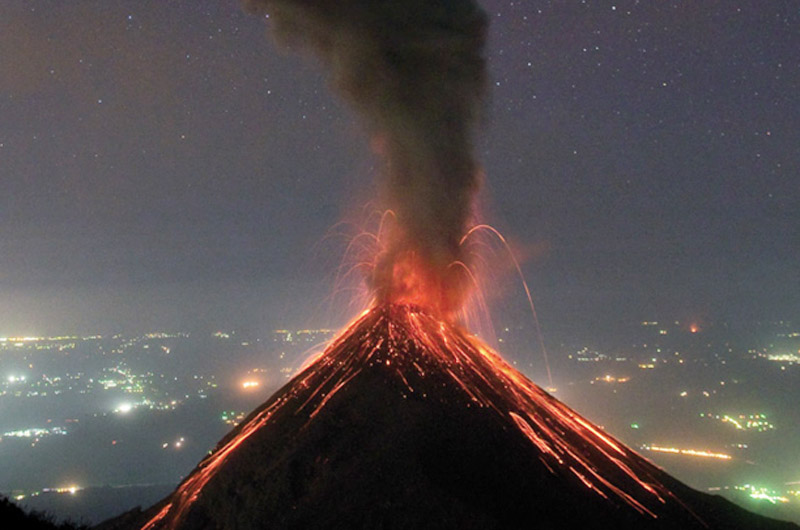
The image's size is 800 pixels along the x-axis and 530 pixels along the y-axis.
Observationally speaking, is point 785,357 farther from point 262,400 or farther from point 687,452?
point 262,400

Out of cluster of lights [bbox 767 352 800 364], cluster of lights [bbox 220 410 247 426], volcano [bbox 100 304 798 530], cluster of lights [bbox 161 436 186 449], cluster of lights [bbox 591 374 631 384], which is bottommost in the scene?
volcano [bbox 100 304 798 530]

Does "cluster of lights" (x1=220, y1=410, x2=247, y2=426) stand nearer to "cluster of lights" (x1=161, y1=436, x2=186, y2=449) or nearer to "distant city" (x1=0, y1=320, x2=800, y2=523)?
"distant city" (x1=0, y1=320, x2=800, y2=523)

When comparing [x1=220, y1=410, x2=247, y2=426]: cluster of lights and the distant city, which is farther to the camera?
A: [x1=220, y1=410, x2=247, y2=426]: cluster of lights

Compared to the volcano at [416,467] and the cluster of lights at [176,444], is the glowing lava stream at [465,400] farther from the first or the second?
the cluster of lights at [176,444]

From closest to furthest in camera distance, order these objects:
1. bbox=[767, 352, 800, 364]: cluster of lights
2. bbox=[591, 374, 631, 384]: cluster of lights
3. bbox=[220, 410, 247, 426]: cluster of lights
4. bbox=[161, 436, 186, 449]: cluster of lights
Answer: bbox=[161, 436, 186, 449]: cluster of lights, bbox=[220, 410, 247, 426]: cluster of lights, bbox=[591, 374, 631, 384]: cluster of lights, bbox=[767, 352, 800, 364]: cluster of lights

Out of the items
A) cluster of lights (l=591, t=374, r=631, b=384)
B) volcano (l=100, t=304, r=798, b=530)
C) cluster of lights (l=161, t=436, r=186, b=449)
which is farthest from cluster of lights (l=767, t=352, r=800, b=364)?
cluster of lights (l=161, t=436, r=186, b=449)

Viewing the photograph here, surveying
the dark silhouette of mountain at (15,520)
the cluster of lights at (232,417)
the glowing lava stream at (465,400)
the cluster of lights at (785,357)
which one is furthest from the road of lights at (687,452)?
the dark silhouette of mountain at (15,520)

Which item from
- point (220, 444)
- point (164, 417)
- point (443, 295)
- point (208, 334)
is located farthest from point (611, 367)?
point (208, 334)
